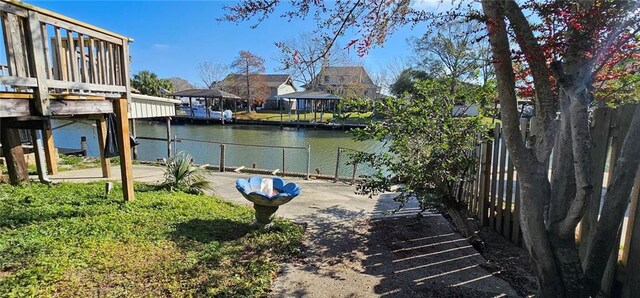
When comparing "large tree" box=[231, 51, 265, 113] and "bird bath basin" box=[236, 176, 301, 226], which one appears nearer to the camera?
"bird bath basin" box=[236, 176, 301, 226]

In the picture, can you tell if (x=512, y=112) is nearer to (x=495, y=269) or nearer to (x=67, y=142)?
(x=495, y=269)

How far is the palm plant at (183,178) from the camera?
5883 millimetres

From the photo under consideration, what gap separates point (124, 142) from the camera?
480 centimetres

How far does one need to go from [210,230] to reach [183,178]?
2341 millimetres

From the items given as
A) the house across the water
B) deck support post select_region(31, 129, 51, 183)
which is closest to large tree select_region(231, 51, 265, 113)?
the house across the water

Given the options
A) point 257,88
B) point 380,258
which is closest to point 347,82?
point 257,88

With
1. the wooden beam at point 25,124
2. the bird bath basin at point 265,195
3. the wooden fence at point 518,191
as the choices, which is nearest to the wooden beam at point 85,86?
the wooden beam at point 25,124

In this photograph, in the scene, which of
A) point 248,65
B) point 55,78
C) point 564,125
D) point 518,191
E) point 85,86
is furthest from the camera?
point 248,65

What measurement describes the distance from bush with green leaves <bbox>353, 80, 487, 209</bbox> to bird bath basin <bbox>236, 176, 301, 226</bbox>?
106cm

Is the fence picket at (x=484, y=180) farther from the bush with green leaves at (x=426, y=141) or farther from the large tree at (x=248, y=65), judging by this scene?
the large tree at (x=248, y=65)

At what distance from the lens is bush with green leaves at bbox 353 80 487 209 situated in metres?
3.93

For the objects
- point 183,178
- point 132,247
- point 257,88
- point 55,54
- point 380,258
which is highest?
point 257,88

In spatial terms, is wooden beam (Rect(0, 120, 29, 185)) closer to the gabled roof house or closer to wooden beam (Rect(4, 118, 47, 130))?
wooden beam (Rect(4, 118, 47, 130))

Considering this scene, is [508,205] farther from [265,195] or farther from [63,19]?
[63,19]
